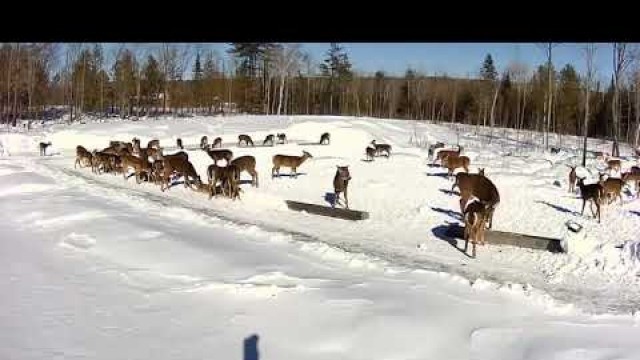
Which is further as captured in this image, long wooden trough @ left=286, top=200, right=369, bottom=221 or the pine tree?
the pine tree

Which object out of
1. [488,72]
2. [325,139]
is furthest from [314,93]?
[325,139]

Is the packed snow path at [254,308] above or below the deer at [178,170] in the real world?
below

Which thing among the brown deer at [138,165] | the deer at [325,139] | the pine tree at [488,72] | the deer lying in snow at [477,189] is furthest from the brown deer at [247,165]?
the pine tree at [488,72]

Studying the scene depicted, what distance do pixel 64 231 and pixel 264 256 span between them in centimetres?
558

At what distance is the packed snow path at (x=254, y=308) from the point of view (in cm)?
784

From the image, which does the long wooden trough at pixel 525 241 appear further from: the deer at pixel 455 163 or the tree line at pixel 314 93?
the tree line at pixel 314 93

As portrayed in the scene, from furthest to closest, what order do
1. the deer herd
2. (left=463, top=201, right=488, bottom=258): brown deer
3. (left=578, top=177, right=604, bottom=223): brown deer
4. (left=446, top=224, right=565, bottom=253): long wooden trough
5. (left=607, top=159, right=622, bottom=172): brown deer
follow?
(left=607, top=159, right=622, bottom=172): brown deer → (left=578, top=177, right=604, bottom=223): brown deer → the deer herd → (left=463, top=201, right=488, bottom=258): brown deer → (left=446, top=224, right=565, bottom=253): long wooden trough

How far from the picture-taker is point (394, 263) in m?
12.8

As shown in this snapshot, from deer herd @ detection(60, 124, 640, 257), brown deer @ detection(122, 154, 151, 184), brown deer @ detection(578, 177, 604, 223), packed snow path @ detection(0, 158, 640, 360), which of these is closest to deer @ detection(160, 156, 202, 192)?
deer herd @ detection(60, 124, 640, 257)

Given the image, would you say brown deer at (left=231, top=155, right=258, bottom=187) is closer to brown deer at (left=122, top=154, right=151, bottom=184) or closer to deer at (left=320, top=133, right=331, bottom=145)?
brown deer at (left=122, top=154, right=151, bottom=184)

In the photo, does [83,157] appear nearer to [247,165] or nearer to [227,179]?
[247,165]

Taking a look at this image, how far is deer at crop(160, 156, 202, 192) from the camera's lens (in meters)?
24.4

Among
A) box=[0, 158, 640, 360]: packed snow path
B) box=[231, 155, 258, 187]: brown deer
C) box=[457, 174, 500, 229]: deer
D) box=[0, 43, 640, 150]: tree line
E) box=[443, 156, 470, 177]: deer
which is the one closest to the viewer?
box=[0, 158, 640, 360]: packed snow path

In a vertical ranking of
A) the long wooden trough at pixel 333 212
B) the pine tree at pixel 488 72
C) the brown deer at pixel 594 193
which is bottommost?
the long wooden trough at pixel 333 212
